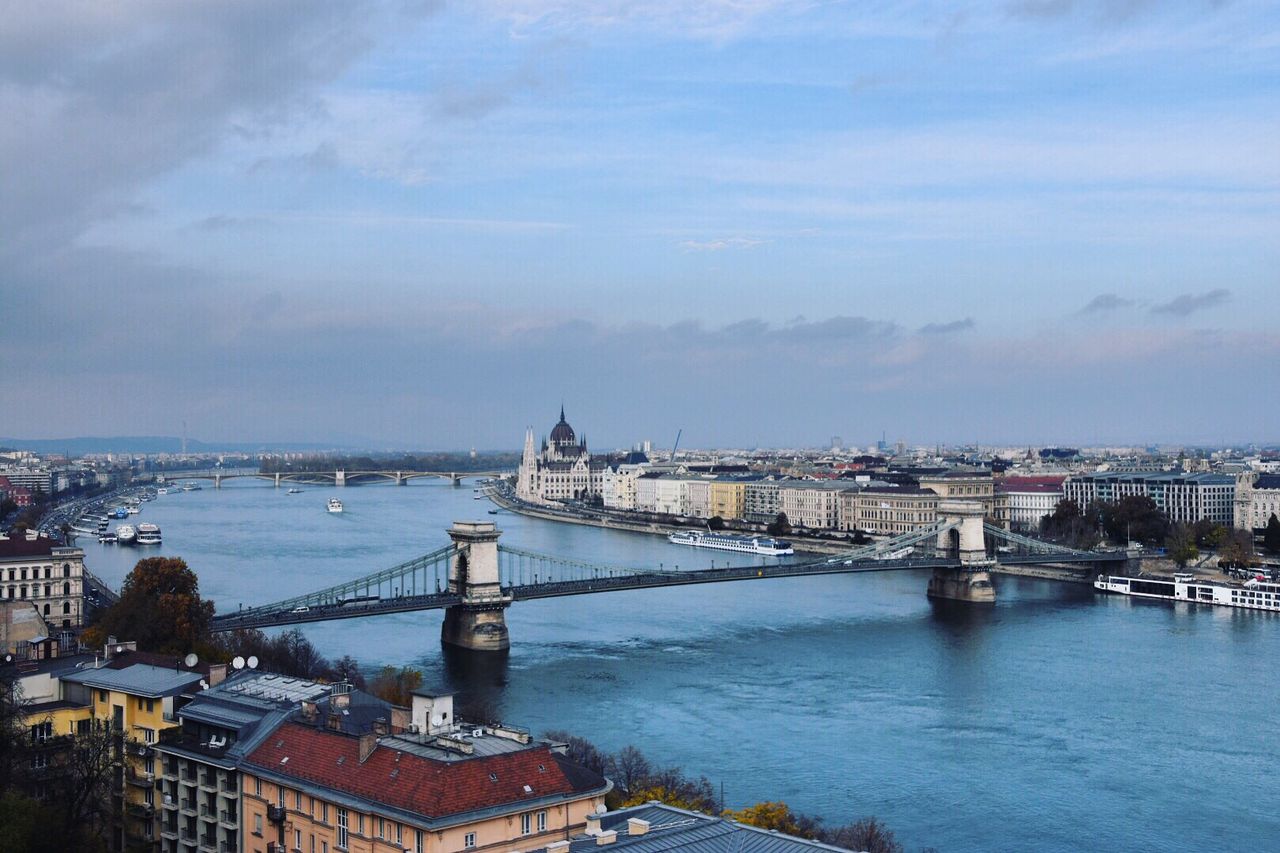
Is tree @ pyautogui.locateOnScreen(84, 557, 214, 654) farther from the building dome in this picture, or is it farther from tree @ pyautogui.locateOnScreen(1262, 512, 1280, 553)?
the building dome

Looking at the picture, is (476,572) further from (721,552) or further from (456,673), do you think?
(721,552)

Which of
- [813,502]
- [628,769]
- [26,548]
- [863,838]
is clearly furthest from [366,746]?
[813,502]

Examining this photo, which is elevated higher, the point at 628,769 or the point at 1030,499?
the point at 1030,499

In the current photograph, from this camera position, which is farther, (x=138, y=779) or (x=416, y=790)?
(x=138, y=779)

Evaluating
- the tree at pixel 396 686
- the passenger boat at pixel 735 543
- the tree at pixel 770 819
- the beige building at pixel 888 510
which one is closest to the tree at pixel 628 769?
the tree at pixel 770 819

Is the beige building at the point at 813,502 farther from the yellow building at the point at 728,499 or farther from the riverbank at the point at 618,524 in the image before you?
the yellow building at the point at 728,499

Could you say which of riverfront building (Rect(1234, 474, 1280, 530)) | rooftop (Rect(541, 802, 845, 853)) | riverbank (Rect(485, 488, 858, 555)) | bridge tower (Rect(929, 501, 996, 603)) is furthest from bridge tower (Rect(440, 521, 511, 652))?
riverfront building (Rect(1234, 474, 1280, 530))

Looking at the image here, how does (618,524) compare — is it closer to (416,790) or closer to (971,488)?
(971,488)
